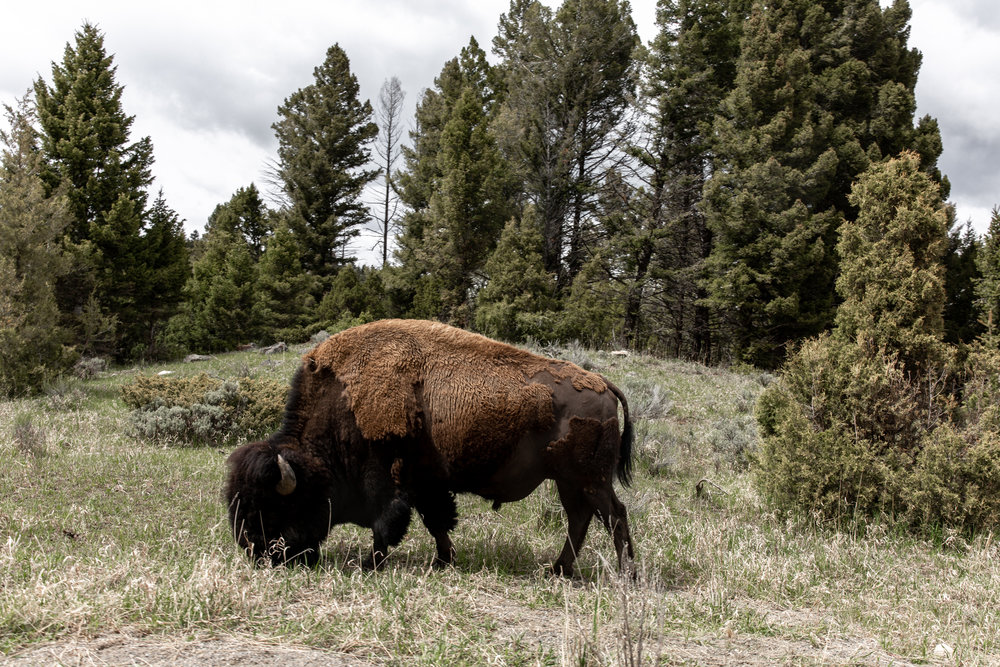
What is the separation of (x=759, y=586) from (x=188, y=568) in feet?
13.5

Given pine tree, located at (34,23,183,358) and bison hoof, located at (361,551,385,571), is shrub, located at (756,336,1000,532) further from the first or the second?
pine tree, located at (34,23,183,358)

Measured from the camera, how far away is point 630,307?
2839 centimetres

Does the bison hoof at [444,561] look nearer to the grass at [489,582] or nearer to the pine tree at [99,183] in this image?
the grass at [489,582]

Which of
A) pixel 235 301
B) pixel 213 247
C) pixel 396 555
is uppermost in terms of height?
pixel 213 247

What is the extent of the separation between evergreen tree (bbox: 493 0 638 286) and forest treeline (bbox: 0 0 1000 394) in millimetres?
106

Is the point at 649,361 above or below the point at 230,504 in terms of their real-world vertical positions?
above

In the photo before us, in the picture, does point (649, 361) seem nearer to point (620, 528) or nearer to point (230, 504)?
point (620, 528)

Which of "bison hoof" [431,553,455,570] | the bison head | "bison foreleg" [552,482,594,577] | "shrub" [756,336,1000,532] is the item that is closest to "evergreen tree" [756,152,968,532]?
"shrub" [756,336,1000,532]

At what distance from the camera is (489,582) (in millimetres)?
4418

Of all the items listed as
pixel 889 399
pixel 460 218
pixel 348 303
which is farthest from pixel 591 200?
pixel 889 399

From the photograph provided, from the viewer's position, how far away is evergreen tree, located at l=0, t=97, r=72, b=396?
12.6m

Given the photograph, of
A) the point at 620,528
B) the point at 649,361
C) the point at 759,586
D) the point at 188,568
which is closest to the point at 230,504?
the point at 188,568

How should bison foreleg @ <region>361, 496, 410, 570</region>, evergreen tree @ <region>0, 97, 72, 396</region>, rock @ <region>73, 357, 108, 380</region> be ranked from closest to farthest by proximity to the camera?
bison foreleg @ <region>361, 496, 410, 570</region>
evergreen tree @ <region>0, 97, 72, 396</region>
rock @ <region>73, 357, 108, 380</region>

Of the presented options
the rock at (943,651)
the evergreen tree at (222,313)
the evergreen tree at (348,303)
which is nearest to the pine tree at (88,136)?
the evergreen tree at (222,313)
